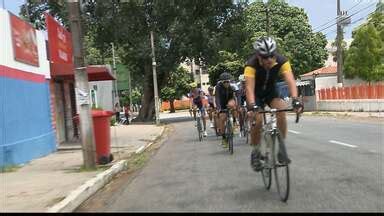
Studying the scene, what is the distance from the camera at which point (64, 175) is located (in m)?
12.6

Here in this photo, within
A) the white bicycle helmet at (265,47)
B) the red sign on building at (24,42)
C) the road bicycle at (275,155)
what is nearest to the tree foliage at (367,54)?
the red sign on building at (24,42)

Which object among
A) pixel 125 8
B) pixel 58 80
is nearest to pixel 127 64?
pixel 125 8

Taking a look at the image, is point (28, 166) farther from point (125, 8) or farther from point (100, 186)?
point (125, 8)

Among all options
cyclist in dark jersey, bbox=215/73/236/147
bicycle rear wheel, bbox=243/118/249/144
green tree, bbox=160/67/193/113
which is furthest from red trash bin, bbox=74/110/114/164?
green tree, bbox=160/67/193/113

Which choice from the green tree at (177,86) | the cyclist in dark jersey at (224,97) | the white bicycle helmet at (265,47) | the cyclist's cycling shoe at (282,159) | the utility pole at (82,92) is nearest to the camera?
the cyclist's cycling shoe at (282,159)

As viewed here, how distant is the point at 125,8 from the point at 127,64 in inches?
263

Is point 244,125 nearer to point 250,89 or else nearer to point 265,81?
point 265,81

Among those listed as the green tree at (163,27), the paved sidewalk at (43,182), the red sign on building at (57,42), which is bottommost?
the paved sidewalk at (43,182)

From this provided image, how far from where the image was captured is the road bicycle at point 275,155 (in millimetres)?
7852

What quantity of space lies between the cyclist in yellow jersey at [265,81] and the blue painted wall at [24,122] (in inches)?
306

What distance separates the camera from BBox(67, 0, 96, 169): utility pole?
1334cm

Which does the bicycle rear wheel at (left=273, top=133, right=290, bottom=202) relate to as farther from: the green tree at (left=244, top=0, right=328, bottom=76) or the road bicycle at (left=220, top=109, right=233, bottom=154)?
the green tree at (left=244, top=0, right=328, bottom=76)

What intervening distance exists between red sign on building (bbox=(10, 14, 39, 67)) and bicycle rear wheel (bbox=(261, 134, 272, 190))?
31.1 ft

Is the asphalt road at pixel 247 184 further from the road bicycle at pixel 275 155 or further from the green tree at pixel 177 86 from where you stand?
the green tree at pixel 177 86
